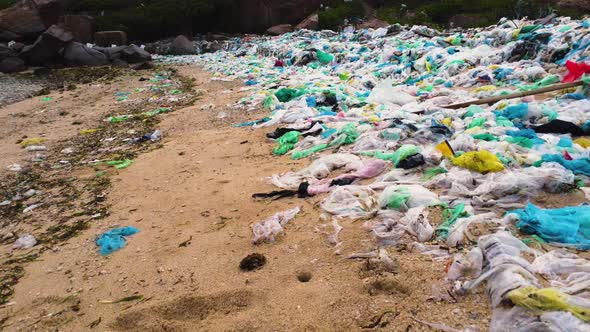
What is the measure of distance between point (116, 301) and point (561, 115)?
442cm

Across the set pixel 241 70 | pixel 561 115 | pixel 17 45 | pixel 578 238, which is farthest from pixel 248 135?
pixel 17 45

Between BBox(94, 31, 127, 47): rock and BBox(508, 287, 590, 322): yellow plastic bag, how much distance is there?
2181 centimetres

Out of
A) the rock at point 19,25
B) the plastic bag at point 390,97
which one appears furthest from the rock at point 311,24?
the plastic bag at point 390,97

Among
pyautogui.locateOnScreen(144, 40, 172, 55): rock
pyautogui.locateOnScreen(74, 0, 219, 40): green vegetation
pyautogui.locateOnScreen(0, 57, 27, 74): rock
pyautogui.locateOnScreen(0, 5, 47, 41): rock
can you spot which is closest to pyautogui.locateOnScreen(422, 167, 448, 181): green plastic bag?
pyautogui.locateOnScreen(0, 57, 27, 74): rock

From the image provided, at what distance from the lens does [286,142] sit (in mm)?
4922

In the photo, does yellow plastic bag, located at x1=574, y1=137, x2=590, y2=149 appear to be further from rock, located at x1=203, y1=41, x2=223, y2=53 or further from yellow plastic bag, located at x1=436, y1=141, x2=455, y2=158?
rock, located at x1=203, y1=41, x2=223, y2=53

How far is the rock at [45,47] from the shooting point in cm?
1605

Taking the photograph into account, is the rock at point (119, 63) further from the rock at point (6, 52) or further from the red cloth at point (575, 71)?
the red cloth at point (575, 71)

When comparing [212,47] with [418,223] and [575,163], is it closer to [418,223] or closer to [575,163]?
[575,163]

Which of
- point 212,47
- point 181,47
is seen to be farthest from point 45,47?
point 212,47

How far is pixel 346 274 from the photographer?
92.5 inches

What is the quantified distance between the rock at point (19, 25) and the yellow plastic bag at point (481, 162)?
2011 centimetres

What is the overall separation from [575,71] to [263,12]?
20.6 meters

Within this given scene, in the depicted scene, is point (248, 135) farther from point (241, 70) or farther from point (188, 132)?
point (241, 70)
